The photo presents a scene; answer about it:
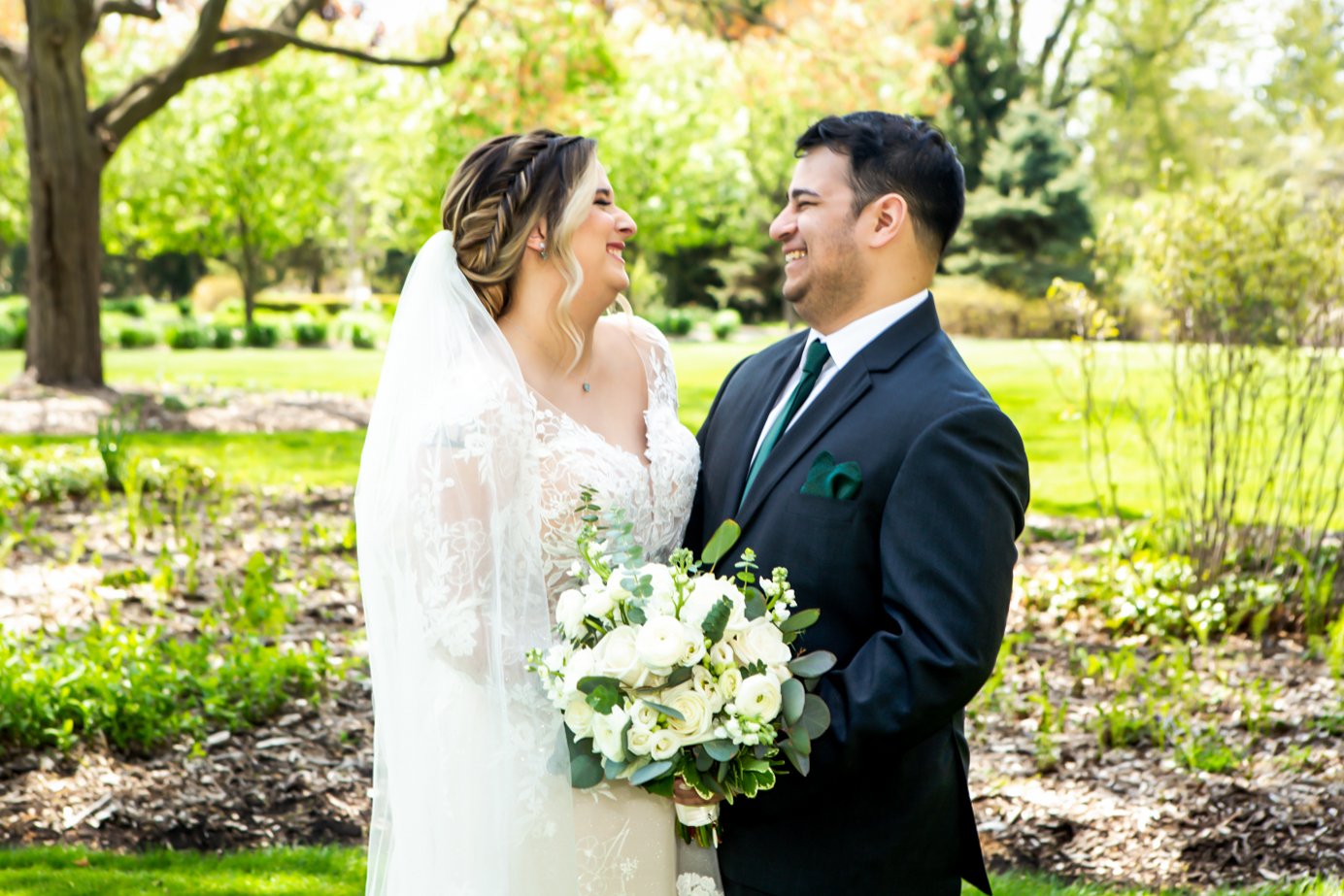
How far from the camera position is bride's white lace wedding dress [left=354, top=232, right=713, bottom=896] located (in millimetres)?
2807

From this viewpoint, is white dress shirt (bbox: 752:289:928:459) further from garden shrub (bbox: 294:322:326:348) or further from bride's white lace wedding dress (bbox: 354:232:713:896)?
garden shrub (bbox: 294:322:326:348)

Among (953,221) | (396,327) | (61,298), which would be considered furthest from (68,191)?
(953,221)

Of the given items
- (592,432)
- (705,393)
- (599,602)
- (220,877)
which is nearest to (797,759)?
(599,602)

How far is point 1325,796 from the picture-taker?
4812 mm

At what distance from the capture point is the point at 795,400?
114 inches

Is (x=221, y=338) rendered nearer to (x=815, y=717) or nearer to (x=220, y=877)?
(x=220, y=877)

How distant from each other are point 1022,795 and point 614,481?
2769 mm

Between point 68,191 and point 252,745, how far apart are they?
9176 mm

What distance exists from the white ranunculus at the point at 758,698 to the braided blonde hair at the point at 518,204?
131cm

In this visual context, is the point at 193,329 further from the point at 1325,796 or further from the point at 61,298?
the point at 1325,796

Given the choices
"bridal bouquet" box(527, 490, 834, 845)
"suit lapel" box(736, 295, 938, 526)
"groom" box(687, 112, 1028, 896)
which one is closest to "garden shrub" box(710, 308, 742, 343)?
"groom" box(687, 112, 1028, 896)

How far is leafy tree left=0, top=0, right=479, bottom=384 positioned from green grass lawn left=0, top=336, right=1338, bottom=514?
2131 mm

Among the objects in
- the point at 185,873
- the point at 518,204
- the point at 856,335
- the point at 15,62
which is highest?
the point at 15,62

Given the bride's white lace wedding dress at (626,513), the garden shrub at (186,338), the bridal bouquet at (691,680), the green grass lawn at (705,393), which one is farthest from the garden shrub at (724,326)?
the bridal bouquet at (691,680)
